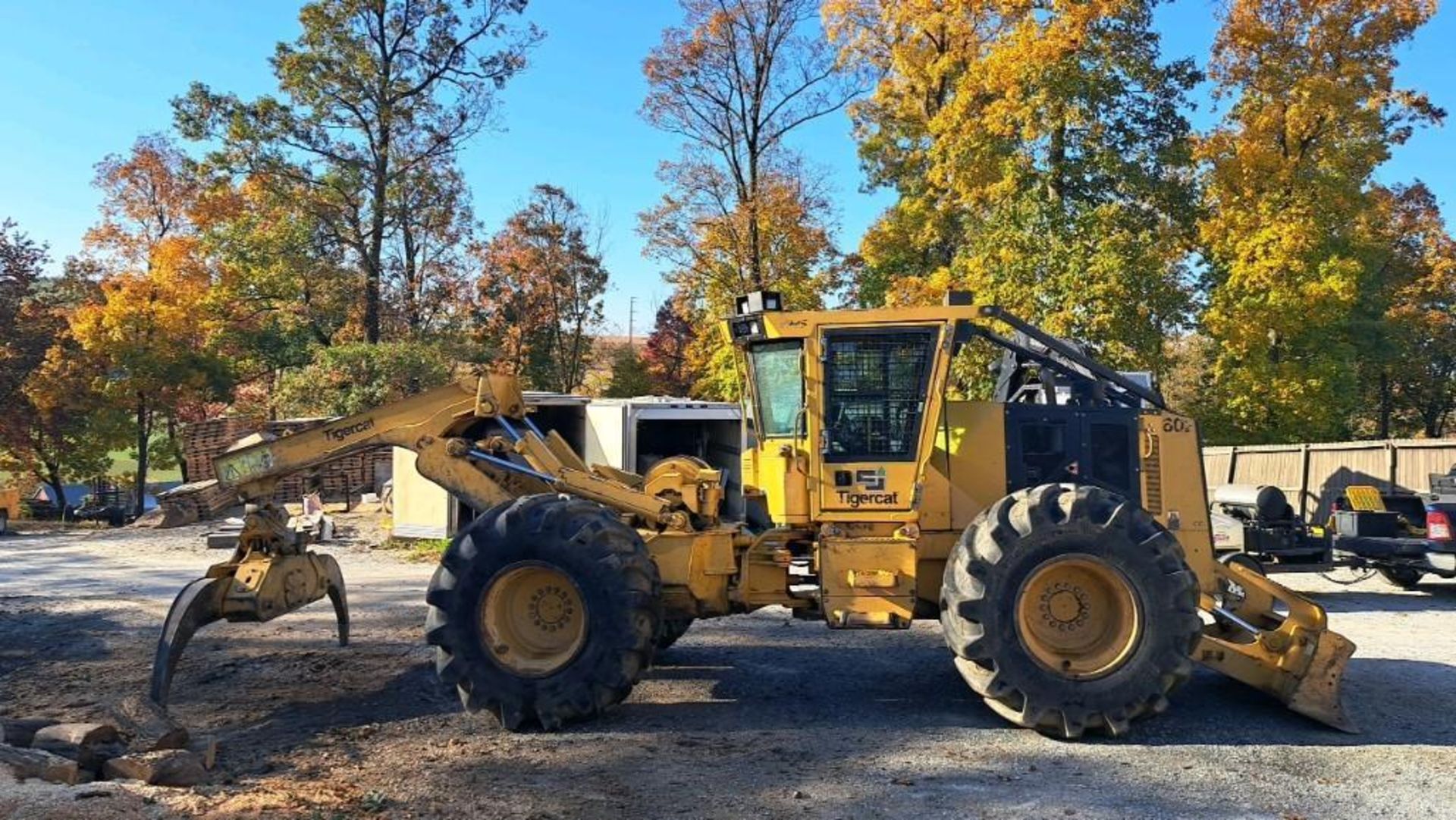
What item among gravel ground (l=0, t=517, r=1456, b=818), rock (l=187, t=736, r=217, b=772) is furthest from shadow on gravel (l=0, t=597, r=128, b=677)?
rock (l=187, t=736, r=217, b=772)

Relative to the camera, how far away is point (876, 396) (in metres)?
6.86

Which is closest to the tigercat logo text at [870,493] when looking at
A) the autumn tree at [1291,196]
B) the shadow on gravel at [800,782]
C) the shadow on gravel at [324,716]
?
the shadow on gravel at [800,782]

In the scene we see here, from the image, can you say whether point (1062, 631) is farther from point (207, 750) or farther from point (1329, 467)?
point (1329, 467)

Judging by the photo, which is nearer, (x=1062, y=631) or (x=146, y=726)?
(x=146, y=726)

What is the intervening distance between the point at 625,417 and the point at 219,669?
1002 cm

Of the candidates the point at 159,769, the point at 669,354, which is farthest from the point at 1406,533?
the point at 669,354

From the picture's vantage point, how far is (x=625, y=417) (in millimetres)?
17688

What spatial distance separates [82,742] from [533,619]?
2596mm

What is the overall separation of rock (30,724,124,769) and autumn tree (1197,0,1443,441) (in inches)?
922

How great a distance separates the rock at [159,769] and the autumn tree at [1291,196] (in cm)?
2333

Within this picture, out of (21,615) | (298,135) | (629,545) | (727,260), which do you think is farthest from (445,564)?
(298,135)

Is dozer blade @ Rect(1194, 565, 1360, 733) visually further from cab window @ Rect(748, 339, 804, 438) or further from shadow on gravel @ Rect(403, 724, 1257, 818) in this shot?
cab window @ Rect(748, 339, 804, 438)

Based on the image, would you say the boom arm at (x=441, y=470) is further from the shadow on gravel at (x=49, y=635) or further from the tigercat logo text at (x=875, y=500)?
the shadow on gravel at (x=49, y=635)

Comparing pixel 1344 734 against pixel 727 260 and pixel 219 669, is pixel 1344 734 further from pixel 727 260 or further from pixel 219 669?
pixel 727 260
